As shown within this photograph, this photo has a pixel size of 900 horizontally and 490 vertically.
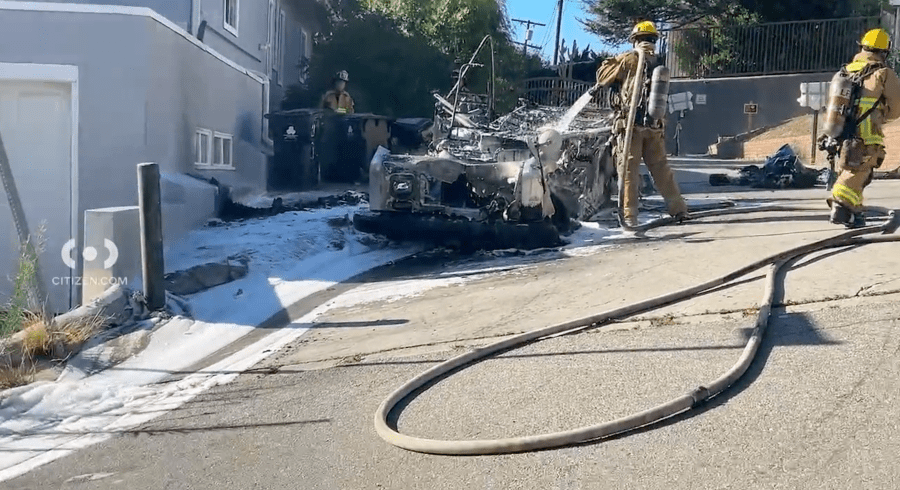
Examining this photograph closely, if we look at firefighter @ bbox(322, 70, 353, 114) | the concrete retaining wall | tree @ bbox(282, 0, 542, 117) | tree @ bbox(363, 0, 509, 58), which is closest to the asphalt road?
firefighter @ bbox(322, 70, 353, 114)

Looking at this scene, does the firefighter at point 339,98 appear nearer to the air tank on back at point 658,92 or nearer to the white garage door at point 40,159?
the white garage door at point 40,159

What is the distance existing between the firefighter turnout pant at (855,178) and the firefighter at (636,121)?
5.31ft

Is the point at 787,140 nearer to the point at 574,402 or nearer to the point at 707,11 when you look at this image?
the point at 707,11

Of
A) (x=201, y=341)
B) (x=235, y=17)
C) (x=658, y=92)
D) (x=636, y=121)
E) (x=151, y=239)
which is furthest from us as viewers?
(x=235, y=17)

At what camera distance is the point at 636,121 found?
8.76 meters

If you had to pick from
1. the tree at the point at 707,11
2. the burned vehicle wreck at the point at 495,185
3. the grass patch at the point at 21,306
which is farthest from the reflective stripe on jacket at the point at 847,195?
the tree at the point at 707,11

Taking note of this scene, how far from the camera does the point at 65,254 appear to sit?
9.78m

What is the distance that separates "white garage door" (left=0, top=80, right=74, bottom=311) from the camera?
993 cm

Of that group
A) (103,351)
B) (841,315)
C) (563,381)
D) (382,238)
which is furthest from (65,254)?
(841,315)

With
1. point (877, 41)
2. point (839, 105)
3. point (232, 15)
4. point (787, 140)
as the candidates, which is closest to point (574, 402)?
point (839, 105)

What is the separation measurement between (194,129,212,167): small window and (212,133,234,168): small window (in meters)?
0.32

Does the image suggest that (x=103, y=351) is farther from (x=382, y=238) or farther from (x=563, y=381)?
(x=382, y=238)

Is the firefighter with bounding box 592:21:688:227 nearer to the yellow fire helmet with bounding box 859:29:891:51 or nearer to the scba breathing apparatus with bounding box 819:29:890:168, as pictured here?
the scba breathing apparatus with bounding box 819:29:890:168

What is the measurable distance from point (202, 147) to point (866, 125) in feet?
26.1
